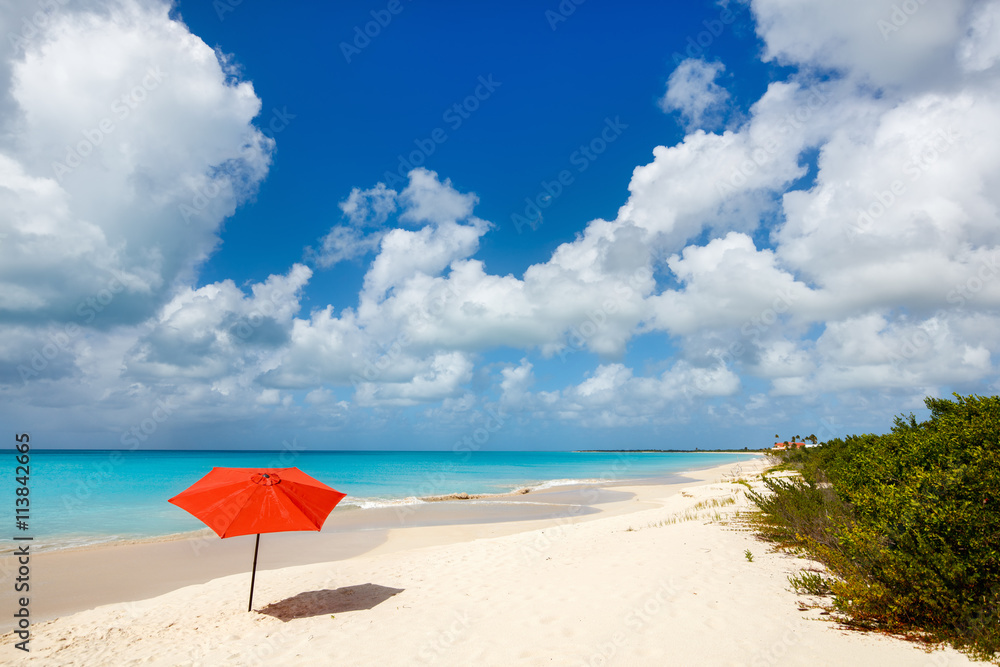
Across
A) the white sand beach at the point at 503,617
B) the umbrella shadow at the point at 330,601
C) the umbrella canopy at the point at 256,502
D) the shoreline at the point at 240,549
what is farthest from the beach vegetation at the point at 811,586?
the shoreline at the point at 240,549

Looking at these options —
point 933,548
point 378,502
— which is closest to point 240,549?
point 378,502

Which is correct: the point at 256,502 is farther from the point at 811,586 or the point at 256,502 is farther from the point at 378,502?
the point at 378,502

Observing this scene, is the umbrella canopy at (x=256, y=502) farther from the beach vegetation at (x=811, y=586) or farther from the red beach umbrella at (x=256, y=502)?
the beach vegetation at (x=811, y=586)

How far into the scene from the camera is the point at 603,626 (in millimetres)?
5773

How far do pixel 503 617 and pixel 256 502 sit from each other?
358cm

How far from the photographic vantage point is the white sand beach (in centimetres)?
509

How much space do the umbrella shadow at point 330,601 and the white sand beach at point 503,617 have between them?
38 millimetres

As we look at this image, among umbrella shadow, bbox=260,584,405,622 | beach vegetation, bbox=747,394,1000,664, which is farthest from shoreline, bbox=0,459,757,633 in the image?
beach vegetation, bbox=747,394,1000,664

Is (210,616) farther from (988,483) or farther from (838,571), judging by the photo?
(988,483)

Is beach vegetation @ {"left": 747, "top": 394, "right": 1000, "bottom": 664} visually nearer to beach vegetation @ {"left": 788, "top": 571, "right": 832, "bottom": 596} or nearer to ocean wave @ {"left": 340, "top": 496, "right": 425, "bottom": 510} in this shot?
beach vegetation @ {"left": 788, "top": 571, "right": 832, "bottom": 596}

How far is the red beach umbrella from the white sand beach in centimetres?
137

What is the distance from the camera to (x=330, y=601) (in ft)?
25.1

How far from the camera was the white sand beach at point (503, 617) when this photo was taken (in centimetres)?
509

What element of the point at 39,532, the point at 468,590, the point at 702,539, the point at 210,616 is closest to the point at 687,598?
the point at 468,590
